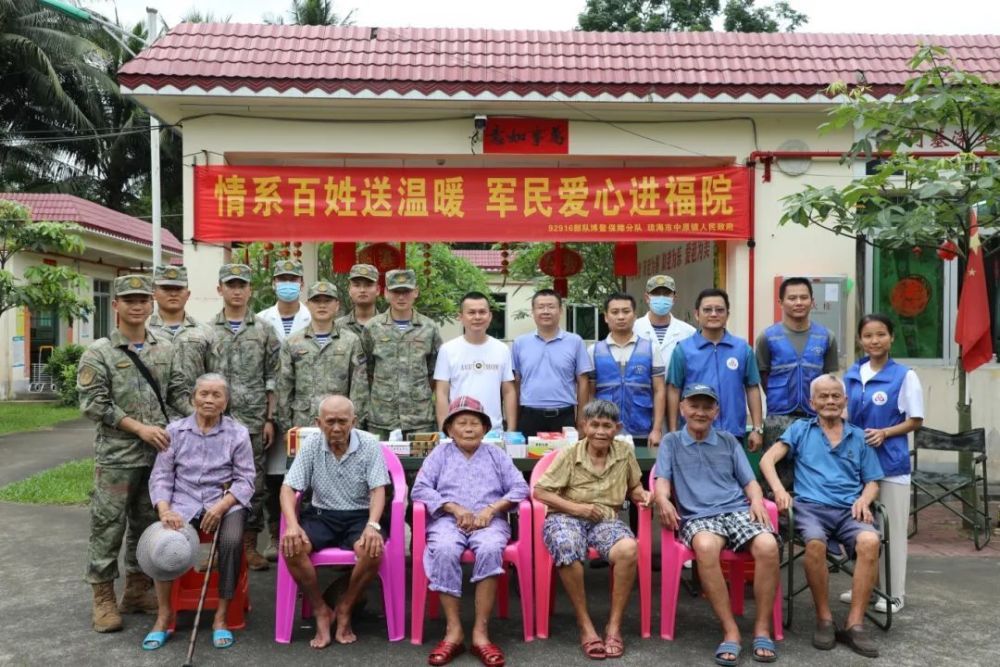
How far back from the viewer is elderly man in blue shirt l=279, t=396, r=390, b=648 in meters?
3.93

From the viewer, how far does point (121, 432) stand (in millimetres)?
4215

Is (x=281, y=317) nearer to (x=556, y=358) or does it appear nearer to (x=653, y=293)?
(x=556, y=358)

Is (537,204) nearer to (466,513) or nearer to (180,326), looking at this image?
(180,326)

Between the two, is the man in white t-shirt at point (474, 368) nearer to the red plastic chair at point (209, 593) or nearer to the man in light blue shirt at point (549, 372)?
the man in light blue shirt at point (549, 372)

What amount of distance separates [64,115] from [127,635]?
2325 cm

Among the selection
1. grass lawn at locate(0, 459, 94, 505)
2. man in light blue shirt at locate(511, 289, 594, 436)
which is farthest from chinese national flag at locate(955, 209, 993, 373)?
grass lawn at locate(0, 459, 94, 505)

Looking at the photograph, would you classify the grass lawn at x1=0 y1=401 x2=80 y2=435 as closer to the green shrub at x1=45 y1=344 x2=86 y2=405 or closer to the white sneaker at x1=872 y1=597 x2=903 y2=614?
the green shrub at x1=45 y1=344 x2=86 y2=405

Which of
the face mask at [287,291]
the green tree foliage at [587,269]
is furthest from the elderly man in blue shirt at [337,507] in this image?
the green tree foliage at [587,269]

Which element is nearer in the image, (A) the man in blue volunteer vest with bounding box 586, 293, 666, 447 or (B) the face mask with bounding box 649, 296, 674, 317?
(A) the man in blue volunteer vest with bounding box 586, 293, 666, 447

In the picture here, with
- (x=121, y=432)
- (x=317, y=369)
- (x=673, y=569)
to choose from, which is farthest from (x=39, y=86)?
(x=673, y=569)

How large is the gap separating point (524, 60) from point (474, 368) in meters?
3.49

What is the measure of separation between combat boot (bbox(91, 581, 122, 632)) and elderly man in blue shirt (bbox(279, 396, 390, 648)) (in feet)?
3.20

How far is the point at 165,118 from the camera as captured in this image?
7.32 meters

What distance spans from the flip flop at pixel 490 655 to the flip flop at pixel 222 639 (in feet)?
3.87
